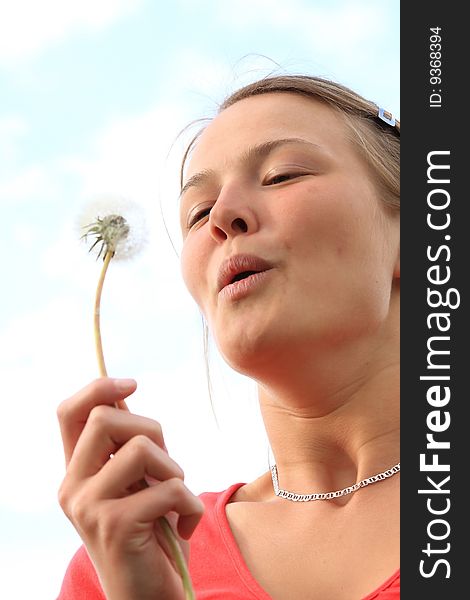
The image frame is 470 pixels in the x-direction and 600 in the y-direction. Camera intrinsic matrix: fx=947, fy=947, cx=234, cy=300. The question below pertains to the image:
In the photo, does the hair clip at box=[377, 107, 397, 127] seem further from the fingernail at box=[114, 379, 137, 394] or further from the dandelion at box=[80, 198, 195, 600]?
the fingernail at box=[114, 379, 137, 394]

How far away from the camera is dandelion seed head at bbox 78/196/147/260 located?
6.76 ft

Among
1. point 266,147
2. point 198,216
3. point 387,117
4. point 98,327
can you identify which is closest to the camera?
point 98,327

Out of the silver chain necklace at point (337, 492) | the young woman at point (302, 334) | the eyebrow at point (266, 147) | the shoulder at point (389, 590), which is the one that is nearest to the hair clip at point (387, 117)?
the young woman at point (302, 334)

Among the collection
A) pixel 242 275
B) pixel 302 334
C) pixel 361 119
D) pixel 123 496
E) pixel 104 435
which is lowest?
pixel 123 496

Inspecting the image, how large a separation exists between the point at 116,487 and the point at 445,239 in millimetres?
981

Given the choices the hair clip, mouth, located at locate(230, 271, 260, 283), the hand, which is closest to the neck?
mouth, located at locate(230, 271, 260, 283)

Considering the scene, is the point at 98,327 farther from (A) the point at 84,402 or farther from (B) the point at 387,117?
(B) the point at 387,117

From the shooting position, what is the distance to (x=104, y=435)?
166cm

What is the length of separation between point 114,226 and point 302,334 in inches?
18.6

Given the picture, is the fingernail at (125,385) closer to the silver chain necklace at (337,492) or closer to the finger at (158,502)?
the finger at (158,502)

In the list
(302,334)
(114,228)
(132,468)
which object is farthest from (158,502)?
(114,228)

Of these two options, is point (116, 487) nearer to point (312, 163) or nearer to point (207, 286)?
point (207, 286)

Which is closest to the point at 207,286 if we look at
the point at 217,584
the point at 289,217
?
the point at 289,217

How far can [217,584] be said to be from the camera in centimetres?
212
